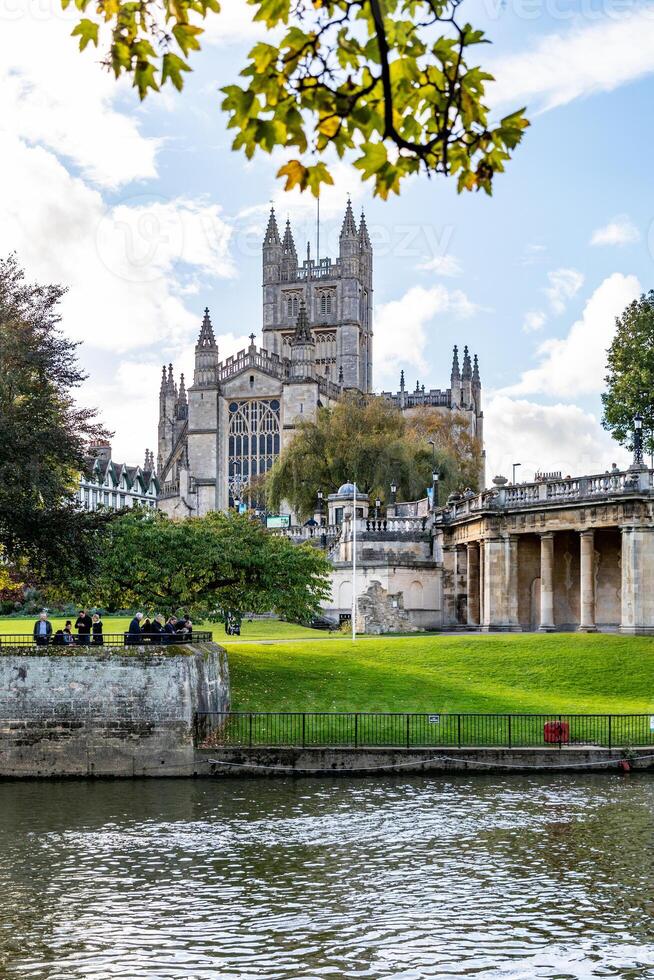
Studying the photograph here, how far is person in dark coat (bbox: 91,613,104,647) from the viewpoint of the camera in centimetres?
3456

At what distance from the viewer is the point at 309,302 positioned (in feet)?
494

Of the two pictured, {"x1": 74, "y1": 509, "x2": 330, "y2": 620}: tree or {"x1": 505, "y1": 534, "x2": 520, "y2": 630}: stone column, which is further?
{"x1": 505, "y1": 534, "x2": 520, "y2": 630}: stone column

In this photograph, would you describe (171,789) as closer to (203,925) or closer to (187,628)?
(187,628)

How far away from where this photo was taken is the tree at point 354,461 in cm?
8300

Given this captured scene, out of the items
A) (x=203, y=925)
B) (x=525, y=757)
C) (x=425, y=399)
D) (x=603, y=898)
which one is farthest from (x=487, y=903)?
(x=425, y=399)

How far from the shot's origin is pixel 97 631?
36.6m

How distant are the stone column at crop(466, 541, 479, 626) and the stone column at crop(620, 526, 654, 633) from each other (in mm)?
13858

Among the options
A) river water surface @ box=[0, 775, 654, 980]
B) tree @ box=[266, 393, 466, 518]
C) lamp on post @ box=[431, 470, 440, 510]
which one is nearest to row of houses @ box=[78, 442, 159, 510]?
tree @ box=[266, 393, 466, 518]

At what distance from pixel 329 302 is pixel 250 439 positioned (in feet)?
117

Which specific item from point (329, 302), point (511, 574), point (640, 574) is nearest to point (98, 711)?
point (640, 574)

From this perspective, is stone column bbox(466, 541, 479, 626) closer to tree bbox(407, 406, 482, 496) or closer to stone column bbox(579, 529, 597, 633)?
stone column bbox(579, 529, 597, 633)

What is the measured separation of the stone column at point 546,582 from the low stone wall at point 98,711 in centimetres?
2217

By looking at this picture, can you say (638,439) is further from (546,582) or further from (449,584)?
(449,584)

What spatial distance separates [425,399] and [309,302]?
882 inches
